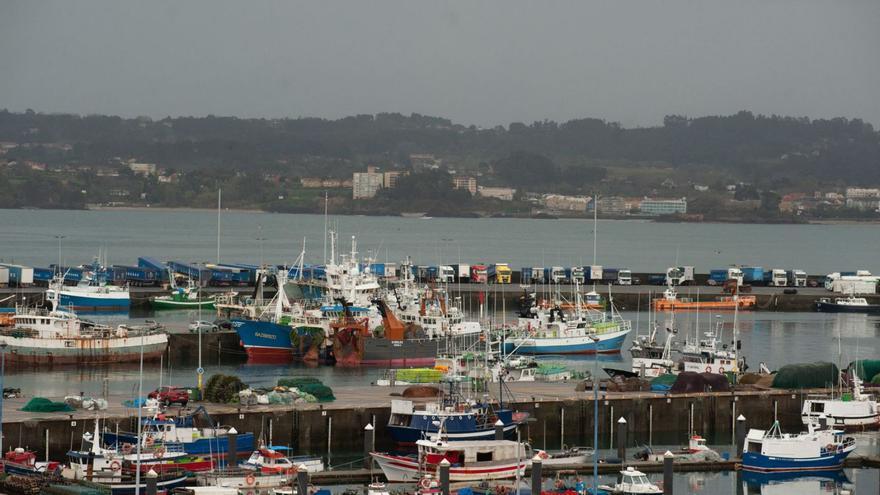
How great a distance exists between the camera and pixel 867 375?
55.8m

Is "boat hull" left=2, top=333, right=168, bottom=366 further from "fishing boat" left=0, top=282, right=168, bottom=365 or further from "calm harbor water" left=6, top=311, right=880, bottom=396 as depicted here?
"calm harbor water" left=6, top=311, right=880, bottom=396

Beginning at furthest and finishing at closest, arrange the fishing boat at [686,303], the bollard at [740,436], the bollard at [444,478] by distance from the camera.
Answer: the fishing boat at [686,303]
the bollard at [740,436]
the bollard at [444,478]

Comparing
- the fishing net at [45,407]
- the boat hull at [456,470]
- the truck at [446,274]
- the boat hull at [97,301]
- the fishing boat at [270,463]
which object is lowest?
the boat hull at [456,470]

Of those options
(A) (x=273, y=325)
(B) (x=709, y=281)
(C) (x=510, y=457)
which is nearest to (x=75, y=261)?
(B) (x=709, y=281)

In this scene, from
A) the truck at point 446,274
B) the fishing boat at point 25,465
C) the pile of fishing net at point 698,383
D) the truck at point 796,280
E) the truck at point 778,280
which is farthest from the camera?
the truck at point 796,280

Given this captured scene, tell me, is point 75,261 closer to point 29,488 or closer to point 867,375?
point 867,375

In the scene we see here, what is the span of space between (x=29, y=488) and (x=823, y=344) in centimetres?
5313

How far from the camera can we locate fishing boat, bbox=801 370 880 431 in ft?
152

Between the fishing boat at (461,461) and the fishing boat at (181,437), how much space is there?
3859 millimetres

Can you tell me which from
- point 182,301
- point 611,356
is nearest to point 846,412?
point 611,356

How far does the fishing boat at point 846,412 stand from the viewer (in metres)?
46.3

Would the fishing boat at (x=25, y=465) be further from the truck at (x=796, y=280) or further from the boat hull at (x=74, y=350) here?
the truck at (x=796, y=280)

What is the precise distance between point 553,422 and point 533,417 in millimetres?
1232

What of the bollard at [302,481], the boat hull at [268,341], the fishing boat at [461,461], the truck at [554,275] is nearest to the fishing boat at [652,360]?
the boat hull at [268,341]
